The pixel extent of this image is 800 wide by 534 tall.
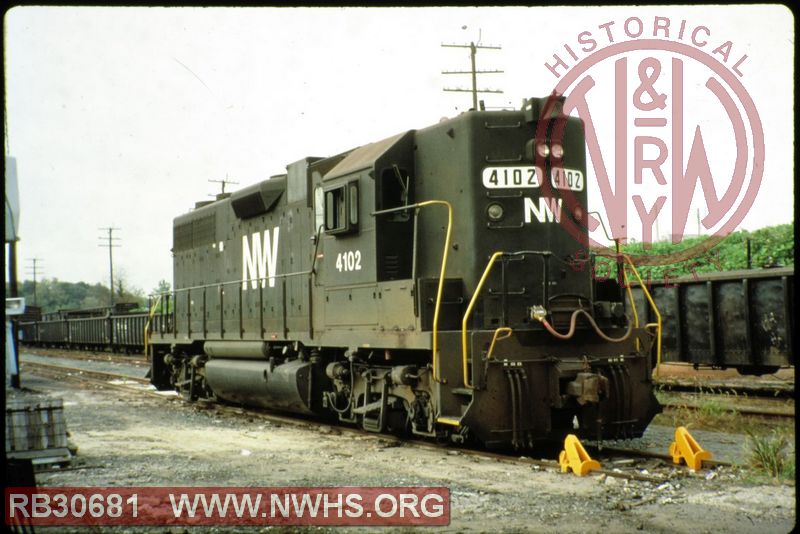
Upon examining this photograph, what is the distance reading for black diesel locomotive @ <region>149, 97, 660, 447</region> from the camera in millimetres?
7199

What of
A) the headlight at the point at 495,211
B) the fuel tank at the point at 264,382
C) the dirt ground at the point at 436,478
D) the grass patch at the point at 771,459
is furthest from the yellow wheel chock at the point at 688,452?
the fuel tank at the point at 264,382

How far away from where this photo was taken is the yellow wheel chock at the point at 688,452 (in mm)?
6613

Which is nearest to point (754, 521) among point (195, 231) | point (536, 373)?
point (536, 373)

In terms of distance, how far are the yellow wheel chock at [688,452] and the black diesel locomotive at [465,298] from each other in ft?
2.16

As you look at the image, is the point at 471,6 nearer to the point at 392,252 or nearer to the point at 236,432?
the point at 392,252

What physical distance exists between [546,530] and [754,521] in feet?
4.58

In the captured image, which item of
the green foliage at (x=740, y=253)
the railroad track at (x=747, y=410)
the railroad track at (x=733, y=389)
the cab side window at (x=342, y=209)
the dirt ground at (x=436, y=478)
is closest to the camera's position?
the dirt ground at (x=436, y=478)

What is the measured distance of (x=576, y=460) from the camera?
6.54 meters

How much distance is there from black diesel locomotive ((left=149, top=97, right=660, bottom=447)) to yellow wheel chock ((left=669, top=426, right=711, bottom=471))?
66 cm

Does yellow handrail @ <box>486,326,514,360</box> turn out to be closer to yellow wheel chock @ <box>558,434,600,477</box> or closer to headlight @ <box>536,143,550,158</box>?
yellow wheel chock @ <box>558,434,600,477</box>

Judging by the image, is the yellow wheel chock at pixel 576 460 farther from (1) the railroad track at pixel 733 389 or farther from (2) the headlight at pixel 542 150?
(1) the railroad track at pixel 733 389

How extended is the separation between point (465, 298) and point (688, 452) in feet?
8.18

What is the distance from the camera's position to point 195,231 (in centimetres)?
1484

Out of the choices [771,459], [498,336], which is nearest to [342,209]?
[498,336]
